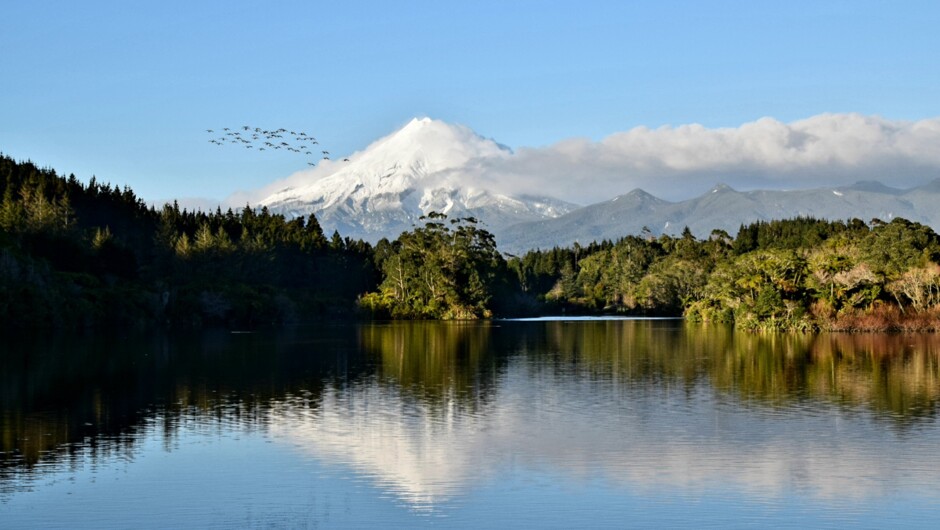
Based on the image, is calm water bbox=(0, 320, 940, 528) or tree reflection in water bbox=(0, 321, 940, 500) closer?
calm water bbox=(0, 320, 940, 528)

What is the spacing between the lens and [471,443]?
26906 mm

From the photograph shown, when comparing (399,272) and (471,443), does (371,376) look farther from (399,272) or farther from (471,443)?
(399,272)

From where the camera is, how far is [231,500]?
20500mm

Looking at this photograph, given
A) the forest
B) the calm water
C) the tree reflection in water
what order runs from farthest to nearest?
1. the forest
2. the tree reflection in water
3. the calm water

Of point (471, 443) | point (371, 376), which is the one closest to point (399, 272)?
point (371, 376)

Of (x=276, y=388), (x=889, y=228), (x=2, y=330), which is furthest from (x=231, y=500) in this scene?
(x=889, y=228)

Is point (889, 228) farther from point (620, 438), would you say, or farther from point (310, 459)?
point (310, 459)

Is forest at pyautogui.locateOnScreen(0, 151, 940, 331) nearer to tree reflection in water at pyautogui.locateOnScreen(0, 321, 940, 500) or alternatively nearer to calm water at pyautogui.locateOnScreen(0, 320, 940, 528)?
tree reflection in water at pyautogui.locateOnScreen(0, 321, 940, 500)

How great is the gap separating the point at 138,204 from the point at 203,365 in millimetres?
87249

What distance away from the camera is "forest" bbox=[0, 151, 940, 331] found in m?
82.4

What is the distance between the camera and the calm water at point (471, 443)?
19.5m

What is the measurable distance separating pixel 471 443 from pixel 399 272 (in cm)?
10491

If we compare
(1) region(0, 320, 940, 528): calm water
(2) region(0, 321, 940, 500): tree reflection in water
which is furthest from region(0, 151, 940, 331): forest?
(1) region(0, 320, 940, 528): calm water

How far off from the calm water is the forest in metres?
32.6
